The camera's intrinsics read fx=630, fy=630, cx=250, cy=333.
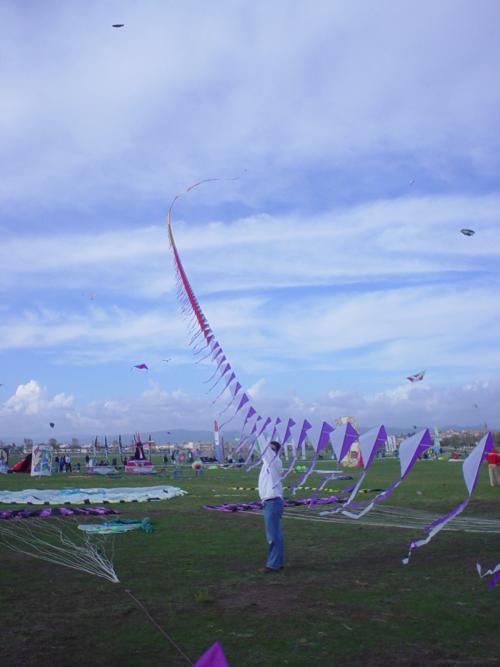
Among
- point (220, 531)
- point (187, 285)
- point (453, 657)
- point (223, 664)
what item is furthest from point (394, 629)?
point (220, 531)

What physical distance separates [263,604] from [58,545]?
5.57m

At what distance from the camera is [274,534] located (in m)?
8.77

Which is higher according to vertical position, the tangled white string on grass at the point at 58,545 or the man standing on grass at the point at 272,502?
the man standing on grass at the point at 272,502

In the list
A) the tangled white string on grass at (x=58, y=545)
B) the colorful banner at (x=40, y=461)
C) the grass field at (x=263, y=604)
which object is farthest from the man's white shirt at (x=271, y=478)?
the colorful banner at (x=40, y=461)

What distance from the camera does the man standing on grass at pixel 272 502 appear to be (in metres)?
8.71

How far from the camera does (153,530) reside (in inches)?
496

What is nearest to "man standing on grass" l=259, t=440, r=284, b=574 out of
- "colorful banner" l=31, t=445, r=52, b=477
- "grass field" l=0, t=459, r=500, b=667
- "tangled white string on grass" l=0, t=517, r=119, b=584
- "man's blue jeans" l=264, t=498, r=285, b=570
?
"man's blue jeans" l=264, t=498, r=285, b=570

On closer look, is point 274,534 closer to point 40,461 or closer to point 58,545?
point 58,545

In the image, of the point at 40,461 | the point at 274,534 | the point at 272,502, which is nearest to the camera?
the point at 274,534

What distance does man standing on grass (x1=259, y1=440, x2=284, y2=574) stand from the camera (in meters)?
8.71

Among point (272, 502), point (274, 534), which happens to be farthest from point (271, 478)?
point (274, 534)

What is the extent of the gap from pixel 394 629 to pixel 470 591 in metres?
1.83

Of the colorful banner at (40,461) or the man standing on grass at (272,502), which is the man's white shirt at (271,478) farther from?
the colorful banner at (40,461)

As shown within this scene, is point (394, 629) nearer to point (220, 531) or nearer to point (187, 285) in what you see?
point (187, 285)
